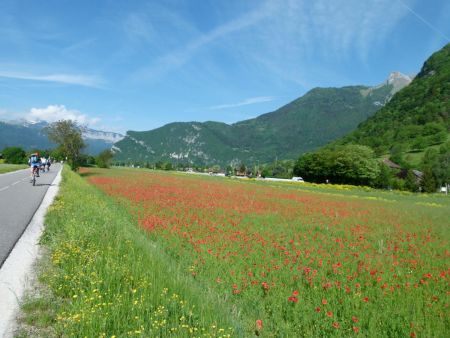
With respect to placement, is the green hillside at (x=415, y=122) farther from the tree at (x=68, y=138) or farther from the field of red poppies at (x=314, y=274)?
the field of red poppies at (x=314, y=274)

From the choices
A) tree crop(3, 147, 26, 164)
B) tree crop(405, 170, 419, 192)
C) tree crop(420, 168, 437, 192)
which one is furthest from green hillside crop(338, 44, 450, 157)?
tree crop(3, 147, 26, 164)

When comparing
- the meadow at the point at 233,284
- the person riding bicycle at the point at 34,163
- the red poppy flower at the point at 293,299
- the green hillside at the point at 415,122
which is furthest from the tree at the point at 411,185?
the red poppy flower at the point at 293,299

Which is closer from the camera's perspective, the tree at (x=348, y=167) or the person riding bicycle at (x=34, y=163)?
the person riding bicycle at (x=34, y=163)

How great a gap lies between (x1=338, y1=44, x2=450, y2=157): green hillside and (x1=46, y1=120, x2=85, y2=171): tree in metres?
123

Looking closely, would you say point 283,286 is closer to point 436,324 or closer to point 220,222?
point 436,324

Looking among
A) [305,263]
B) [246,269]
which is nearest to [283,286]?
[246,269]

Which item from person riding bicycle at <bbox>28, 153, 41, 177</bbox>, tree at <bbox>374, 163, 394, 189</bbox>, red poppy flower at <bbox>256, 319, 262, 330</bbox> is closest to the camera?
red poppy flower at <bbox>256, 319, 262, 330</bbox>

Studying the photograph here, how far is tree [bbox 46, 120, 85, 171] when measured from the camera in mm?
52281

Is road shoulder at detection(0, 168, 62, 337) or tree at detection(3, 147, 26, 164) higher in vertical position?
tree at detection(3, 147, 26, 164)

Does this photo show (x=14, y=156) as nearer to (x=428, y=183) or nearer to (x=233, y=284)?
(x=428, y=183)

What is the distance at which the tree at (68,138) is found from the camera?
52.3m

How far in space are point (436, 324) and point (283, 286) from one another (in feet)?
8.38

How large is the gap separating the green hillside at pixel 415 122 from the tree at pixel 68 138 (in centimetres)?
12265

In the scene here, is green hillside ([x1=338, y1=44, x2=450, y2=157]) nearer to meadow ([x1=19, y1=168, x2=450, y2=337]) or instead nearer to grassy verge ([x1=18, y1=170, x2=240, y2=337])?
meadow ([x1=19, y1=168, x2=450, y2=337])
